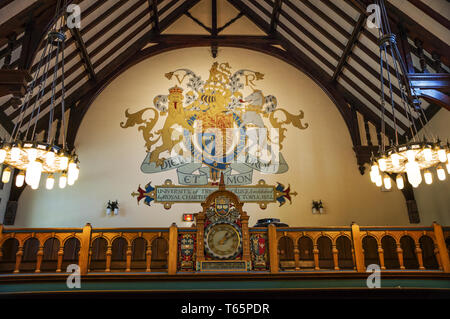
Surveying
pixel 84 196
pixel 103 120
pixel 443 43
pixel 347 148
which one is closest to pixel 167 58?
pixel 103 120

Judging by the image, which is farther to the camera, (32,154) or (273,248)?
(273,248)

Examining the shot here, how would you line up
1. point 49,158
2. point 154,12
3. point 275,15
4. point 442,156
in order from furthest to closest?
1. point 275,15
2. point 154,12
3. point 49,158
4. point 442,156

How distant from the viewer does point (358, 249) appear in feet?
16.6

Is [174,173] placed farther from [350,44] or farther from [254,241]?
[350,44]

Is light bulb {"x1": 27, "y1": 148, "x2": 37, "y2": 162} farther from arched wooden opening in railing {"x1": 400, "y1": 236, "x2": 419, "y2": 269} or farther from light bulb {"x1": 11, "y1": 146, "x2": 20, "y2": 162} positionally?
arched wooden opening in railing {"x1": 400, "y1": 236, "x2": 419, "y2": 269}

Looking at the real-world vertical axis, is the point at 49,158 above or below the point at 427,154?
above

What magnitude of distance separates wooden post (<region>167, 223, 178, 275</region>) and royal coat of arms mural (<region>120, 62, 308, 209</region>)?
316 centimetres

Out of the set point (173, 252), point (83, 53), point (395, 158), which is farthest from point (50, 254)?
point (395, 158)

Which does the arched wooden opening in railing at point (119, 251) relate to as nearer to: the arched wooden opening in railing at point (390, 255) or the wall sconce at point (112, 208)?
the wall sconce at point (112, 208)

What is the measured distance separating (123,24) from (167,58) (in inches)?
62.6

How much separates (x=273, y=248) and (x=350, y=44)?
476 centimetres

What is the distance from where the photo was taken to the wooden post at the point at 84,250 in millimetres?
Result: 4845

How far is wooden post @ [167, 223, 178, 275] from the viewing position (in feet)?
16.0

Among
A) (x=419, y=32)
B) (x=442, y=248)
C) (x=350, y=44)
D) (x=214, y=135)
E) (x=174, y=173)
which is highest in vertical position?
(x=350, y=44)
